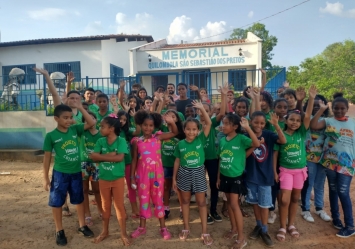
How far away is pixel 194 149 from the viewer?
325 cm

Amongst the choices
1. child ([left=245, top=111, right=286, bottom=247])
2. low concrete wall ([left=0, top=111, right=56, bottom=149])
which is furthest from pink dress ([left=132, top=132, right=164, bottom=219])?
low concrete wall ([left=0, top=111, right=56, bottom=149])

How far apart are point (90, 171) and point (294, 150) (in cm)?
239

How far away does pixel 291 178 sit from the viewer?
333 cm

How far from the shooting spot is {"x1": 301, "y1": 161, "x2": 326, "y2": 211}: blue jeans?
151 inches

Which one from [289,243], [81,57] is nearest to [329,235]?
[289,243]

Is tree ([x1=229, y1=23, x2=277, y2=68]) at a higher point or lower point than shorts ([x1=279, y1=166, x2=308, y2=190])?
higher

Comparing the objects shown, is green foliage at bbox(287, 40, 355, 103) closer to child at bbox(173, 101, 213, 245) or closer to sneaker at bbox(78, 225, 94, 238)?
child at bbox(173, 101, 213, 245)

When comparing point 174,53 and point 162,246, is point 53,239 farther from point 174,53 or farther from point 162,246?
point 174,53

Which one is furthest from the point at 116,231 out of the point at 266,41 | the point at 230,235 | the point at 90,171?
the point at 266,41

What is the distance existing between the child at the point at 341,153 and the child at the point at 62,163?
9.11ft

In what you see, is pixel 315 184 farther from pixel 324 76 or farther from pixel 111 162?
pixel 324 76

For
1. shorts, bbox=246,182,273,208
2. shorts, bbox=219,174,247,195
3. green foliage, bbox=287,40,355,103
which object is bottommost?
shorts, bbox=246,182,273,208

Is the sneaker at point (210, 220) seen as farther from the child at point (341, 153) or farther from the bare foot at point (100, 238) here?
the child at point (341, 153)

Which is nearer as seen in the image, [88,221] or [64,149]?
[64,149]
